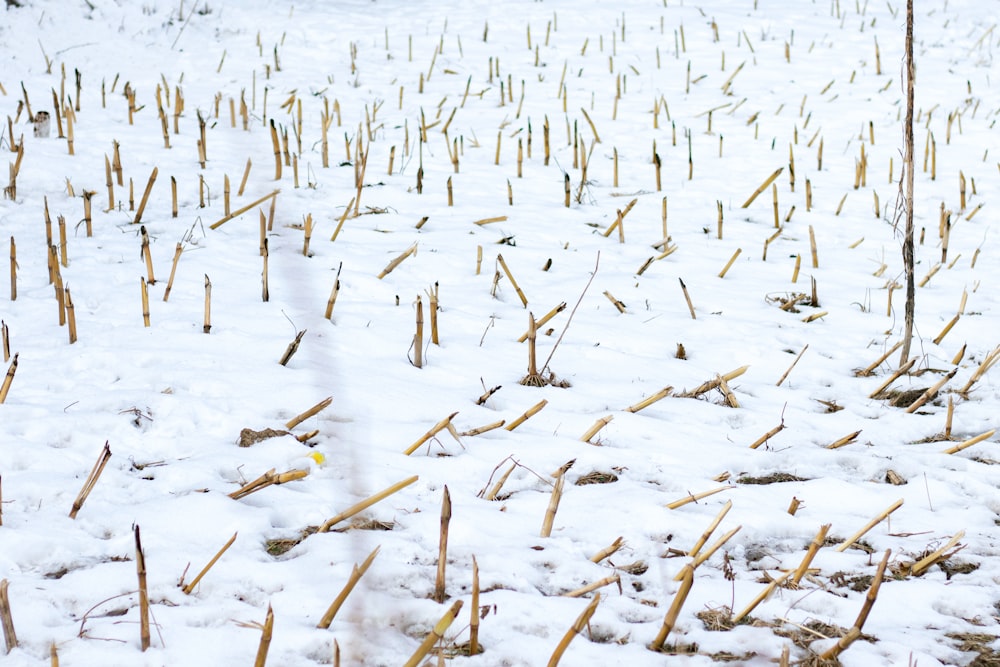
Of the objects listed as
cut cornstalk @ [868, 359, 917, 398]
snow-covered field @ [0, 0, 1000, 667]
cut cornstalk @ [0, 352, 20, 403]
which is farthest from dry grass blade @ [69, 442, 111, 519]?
cut cornstalk @ [868, 359, 917, 398]

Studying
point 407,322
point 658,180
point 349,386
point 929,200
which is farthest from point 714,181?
point 349,386

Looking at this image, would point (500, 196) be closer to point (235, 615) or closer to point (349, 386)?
point (349, 386)

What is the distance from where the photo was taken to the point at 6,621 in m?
1.47

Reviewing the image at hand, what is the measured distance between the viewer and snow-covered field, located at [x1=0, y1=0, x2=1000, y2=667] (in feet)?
5.65

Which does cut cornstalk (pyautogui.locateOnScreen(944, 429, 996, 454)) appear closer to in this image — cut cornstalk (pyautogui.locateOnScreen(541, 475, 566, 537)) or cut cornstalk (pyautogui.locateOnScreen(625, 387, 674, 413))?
cut cornstalk (pyautogui.locateOnScreen(625, 387, 674, 413))

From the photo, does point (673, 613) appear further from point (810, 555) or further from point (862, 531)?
point (862, 531)

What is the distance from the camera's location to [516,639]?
65.1 inches

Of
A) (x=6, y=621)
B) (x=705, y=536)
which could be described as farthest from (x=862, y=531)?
(x=6, y=621)

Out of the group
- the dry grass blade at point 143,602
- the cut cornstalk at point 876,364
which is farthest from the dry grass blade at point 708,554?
the cut cornstalk at point 876,364

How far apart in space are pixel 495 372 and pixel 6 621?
183cm

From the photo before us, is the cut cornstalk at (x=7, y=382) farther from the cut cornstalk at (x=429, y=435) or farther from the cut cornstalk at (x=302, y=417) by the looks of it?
the cut cornstalk at (x=429, y=435)

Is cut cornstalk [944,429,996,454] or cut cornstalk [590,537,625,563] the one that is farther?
cut cornstalk [944,429,996,454]

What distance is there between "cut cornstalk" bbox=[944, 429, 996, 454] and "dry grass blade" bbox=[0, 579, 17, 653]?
8.06ft

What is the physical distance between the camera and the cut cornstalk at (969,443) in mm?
2490
